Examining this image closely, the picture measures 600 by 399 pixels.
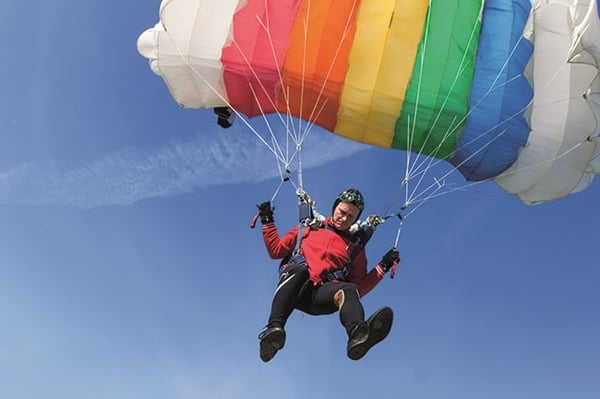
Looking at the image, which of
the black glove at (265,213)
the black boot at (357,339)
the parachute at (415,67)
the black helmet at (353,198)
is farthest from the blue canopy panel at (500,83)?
the black boot at (357,339)

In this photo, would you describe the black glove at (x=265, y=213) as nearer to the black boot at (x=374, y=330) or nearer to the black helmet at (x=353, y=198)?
the black helmet at (x=353, y=198)

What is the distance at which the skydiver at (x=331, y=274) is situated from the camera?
550cm

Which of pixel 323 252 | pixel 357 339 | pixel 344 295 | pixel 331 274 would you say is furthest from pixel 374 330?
pixel 323 252

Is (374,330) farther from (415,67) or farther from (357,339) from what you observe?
(415,67)

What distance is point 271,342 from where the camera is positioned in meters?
5.64

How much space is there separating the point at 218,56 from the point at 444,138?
2914 millimetres

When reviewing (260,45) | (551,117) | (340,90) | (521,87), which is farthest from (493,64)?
(260,45)

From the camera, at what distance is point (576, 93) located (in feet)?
24.8

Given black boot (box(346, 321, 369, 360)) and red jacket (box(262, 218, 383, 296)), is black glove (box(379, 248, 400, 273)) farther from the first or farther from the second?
black boot (box(346, 321, 369, 360))

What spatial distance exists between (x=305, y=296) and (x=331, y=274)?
12.8 inches

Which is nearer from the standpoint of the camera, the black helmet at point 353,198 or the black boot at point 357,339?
the black boot at point 357,339

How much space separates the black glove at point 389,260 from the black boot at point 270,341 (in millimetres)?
1379

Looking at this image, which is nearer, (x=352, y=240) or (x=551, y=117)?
(x=352, y=240)

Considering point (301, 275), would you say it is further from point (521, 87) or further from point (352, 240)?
point (521, 87)
